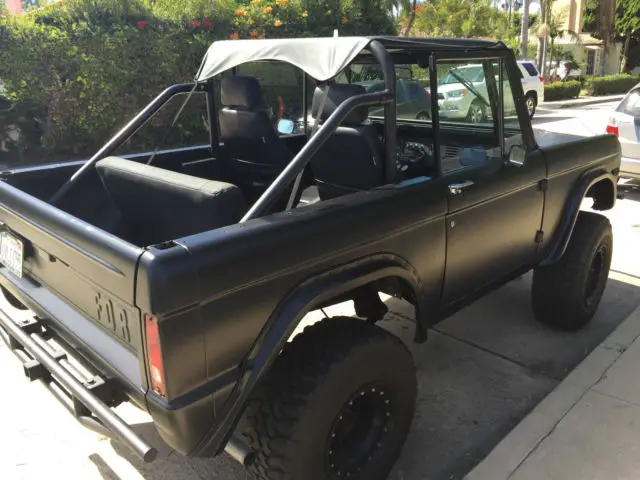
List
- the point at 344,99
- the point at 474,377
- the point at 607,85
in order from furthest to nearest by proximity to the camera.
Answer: the point at 607,85, the point at 474,377, the point at 344,99

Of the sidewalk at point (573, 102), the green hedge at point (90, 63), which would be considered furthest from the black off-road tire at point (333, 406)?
the sidewalk at point (573, 102)

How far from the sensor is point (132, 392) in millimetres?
2064

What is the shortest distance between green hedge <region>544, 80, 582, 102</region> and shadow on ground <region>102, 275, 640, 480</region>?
70.6 feet

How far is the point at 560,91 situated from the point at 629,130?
18.8 metres

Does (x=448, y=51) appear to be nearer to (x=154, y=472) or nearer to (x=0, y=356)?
(x=154, y=472)

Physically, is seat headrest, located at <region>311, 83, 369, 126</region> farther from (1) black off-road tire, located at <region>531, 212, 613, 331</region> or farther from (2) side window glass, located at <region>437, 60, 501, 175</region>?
(1) black off-road tire, located at <region>531, 212, 613, 331</region>

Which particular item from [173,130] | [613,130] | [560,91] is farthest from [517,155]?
[560,91]

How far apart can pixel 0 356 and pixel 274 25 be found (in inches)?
361

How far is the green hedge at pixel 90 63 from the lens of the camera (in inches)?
328

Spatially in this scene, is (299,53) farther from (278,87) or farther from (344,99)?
(278,87)

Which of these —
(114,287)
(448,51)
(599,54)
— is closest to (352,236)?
(114,287)

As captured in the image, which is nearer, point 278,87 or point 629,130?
point 278,87

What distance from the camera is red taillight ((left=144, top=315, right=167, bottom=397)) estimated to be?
1.82 m

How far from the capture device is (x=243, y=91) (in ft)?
10.9
